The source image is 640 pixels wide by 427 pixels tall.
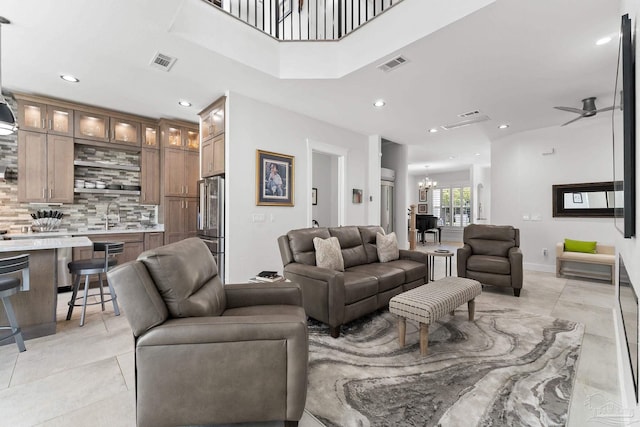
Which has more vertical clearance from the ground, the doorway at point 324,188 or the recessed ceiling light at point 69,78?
the recessed ceiling light at point 69,78

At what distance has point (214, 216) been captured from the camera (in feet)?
13.6

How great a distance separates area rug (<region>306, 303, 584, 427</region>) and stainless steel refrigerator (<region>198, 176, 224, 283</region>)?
1.91 m

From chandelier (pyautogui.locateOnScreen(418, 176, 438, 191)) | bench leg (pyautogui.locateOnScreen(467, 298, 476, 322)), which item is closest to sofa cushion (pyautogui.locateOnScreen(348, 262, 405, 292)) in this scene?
bench leg (pyautogui.locateOnScreen(467, 298, 476, 322))

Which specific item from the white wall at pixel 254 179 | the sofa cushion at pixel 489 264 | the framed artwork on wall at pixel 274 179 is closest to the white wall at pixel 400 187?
the sofa cushion at pixel 489 264

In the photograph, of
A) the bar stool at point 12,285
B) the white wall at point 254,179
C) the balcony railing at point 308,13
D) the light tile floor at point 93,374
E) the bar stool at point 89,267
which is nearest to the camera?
the light tile floor at point 93,374

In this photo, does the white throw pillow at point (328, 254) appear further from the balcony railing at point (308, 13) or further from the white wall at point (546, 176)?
the white wall at point (546, 176)

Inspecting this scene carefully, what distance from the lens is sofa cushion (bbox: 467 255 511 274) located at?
13.3ft

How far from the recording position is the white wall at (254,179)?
4023 mm

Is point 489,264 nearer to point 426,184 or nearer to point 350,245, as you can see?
point 350,245

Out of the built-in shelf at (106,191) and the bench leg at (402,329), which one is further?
the built-in shelf at (106,191)

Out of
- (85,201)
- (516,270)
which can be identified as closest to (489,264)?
(516,270)

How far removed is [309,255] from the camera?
124 inches

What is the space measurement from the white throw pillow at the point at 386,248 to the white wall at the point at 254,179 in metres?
1.49

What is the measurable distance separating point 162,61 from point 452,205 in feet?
37.6
